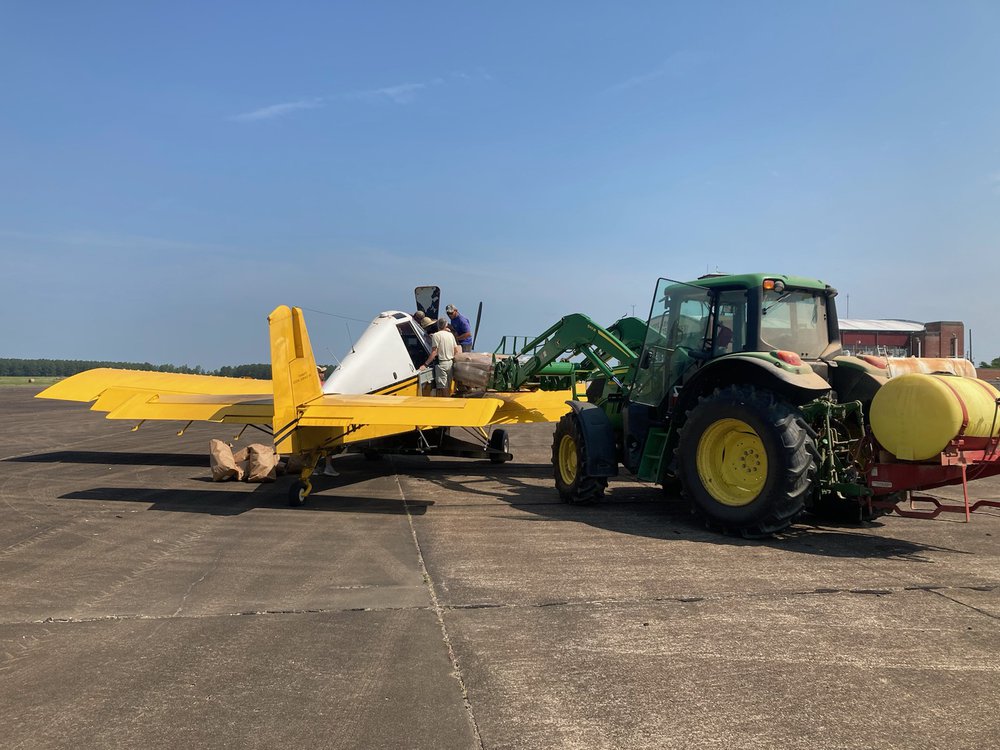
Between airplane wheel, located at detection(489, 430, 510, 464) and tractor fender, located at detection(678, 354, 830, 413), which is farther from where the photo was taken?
airplane wheel, located at detection(489, 430, 510, 464)

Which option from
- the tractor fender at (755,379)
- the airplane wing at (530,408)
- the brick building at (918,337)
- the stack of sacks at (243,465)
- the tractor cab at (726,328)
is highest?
the brick building at (918,337)

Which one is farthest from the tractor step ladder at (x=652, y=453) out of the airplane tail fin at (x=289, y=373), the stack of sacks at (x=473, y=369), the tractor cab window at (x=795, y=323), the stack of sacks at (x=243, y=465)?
the stack of sacks at (x=243, y=465)

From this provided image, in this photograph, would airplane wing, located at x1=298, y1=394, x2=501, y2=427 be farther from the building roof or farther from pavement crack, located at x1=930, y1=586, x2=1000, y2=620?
the building roof

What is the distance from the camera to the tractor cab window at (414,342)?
40.4 feet

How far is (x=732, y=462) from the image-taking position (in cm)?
711

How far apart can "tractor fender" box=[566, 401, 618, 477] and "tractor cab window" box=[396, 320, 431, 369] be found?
14.9 ft

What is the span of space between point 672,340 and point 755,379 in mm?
1306

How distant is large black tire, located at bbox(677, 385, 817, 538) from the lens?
20.7 ft

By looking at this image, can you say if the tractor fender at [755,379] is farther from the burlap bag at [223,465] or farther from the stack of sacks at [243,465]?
the burlap bag at [223,465]

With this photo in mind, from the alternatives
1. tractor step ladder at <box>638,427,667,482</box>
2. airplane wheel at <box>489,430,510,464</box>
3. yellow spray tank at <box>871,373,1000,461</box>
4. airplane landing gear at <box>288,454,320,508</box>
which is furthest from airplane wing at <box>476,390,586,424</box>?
yellow spray tank at <box>871,373,1000,461</box>

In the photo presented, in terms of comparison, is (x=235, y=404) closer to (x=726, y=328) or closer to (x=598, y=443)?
(x=598, y=443)

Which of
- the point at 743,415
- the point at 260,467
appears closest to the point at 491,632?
the point at 743,415

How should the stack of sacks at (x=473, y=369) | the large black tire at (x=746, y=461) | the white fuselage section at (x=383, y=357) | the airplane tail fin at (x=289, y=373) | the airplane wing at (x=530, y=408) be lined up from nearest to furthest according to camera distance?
the large black tire at (x=746, y=461), the airplane tail fin at (x=289, y=373), the airplane wing at (x=530, y=408), the white fuselage section at (x=383, y=357), the stack of sacks at (x=473, y=369)

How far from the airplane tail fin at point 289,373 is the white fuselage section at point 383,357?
6.57 ft
